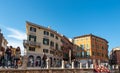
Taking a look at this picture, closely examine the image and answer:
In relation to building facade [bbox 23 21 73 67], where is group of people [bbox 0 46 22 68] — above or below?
below

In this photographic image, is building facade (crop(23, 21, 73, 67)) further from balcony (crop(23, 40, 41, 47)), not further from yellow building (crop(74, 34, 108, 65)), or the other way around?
yellow building (crop(74, 34, 108, 65))

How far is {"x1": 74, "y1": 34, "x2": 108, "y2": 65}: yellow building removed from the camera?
184ft

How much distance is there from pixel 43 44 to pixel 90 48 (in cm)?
1670

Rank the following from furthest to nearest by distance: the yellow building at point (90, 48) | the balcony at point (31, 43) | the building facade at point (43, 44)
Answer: the yellow building at point (90, 48) → the building facade at point (43, 44) → the balcony at point (31, 43)

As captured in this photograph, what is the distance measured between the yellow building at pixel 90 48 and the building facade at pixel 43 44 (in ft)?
19.5

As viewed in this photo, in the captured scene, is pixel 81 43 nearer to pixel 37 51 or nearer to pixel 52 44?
pixel 52 44

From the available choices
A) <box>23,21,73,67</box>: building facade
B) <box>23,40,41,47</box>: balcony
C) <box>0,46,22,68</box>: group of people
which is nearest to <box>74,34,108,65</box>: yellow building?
<box>23,21,73,67</box>: building facade

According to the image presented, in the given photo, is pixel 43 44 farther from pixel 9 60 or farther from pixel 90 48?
pixel 9 60

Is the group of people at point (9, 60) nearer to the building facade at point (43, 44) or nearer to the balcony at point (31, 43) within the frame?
the building facade at point (43, 44)

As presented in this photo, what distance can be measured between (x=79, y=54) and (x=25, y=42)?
74.5ft

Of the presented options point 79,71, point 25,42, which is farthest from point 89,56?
point 79,71

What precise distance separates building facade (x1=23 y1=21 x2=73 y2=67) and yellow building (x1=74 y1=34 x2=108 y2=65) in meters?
5.93

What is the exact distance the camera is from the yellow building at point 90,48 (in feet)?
184

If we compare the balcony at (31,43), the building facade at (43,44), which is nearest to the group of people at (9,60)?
the building facade at (43,44)
